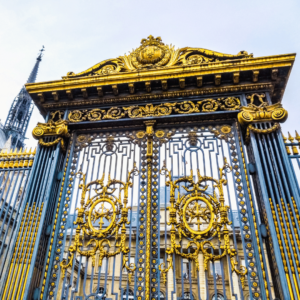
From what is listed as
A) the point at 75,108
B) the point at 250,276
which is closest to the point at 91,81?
the point at 75,108

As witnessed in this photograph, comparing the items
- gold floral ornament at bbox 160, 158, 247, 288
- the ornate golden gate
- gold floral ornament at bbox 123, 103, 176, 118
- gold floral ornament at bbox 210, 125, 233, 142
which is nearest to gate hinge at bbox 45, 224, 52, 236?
the ornate golden gate

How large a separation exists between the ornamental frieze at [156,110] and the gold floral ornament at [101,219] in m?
1.50

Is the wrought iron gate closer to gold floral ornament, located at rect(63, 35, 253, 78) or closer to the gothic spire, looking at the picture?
gold floral ornament, located at rect(63, 35, 253, 78)

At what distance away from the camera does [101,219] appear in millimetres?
6262

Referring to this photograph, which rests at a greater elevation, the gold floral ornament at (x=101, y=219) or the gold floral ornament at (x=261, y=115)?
the gold floral ornament at (x=261, y=115)

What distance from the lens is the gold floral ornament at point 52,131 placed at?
24.0ft

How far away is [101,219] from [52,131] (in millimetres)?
2653

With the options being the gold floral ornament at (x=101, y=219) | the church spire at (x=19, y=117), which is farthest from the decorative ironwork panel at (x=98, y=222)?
the church spire at (x=19, y=117)

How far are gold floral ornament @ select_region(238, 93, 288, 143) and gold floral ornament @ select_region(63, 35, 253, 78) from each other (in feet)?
5.38

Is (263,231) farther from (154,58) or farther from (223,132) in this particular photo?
(154,58)

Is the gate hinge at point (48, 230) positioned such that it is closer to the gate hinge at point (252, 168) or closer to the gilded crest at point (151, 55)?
the gate hinge at point (252, 168)

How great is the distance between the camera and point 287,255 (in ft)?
16.6

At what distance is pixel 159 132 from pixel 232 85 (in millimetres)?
2147

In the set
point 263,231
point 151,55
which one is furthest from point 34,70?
point 263,231
